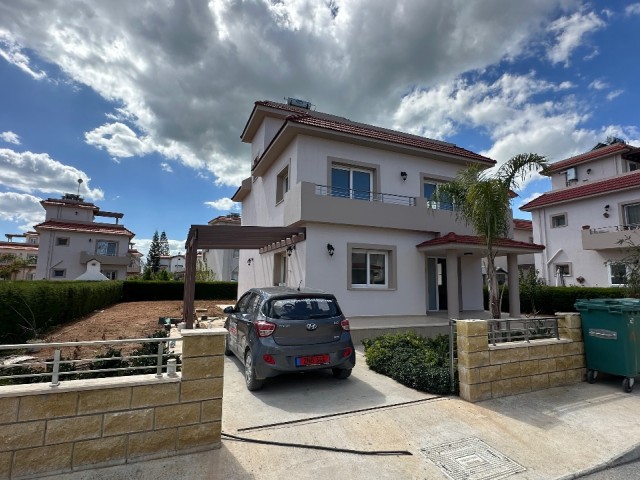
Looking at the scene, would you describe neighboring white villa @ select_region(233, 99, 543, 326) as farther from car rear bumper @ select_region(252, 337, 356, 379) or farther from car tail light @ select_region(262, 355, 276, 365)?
car tail light @ select_region(262, 355, 276, 365)

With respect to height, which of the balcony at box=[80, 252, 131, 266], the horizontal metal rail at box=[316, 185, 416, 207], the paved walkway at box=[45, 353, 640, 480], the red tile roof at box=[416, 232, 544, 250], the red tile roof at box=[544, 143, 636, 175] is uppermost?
the red tile roof at box=[544, 143, 636, 175]

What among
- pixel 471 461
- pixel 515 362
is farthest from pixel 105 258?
pixel 471 461

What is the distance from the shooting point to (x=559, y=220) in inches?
876

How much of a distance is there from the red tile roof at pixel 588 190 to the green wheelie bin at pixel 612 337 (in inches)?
673

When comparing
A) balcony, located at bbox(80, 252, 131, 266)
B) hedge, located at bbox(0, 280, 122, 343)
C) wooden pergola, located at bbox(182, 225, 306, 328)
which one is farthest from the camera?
balcony, located at bbox(80, 252, 131, 266)

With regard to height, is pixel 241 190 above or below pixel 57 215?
below

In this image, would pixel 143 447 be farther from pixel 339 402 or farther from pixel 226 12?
pixel 226 12

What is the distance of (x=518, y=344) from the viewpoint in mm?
5738

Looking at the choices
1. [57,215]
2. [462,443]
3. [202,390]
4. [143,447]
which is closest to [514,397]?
[462,443]

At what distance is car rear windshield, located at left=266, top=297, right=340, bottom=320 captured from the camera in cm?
566

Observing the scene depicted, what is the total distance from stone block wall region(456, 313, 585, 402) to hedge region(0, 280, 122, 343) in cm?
1173

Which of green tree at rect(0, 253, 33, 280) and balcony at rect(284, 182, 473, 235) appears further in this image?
green tree at rect(0, 253, 33, 280)

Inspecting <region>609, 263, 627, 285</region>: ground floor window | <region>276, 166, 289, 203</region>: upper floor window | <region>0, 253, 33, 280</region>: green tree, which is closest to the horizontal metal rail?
<region>276, 166, 289, 203</region>: upper floor window

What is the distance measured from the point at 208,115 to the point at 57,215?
3509 centimetres
